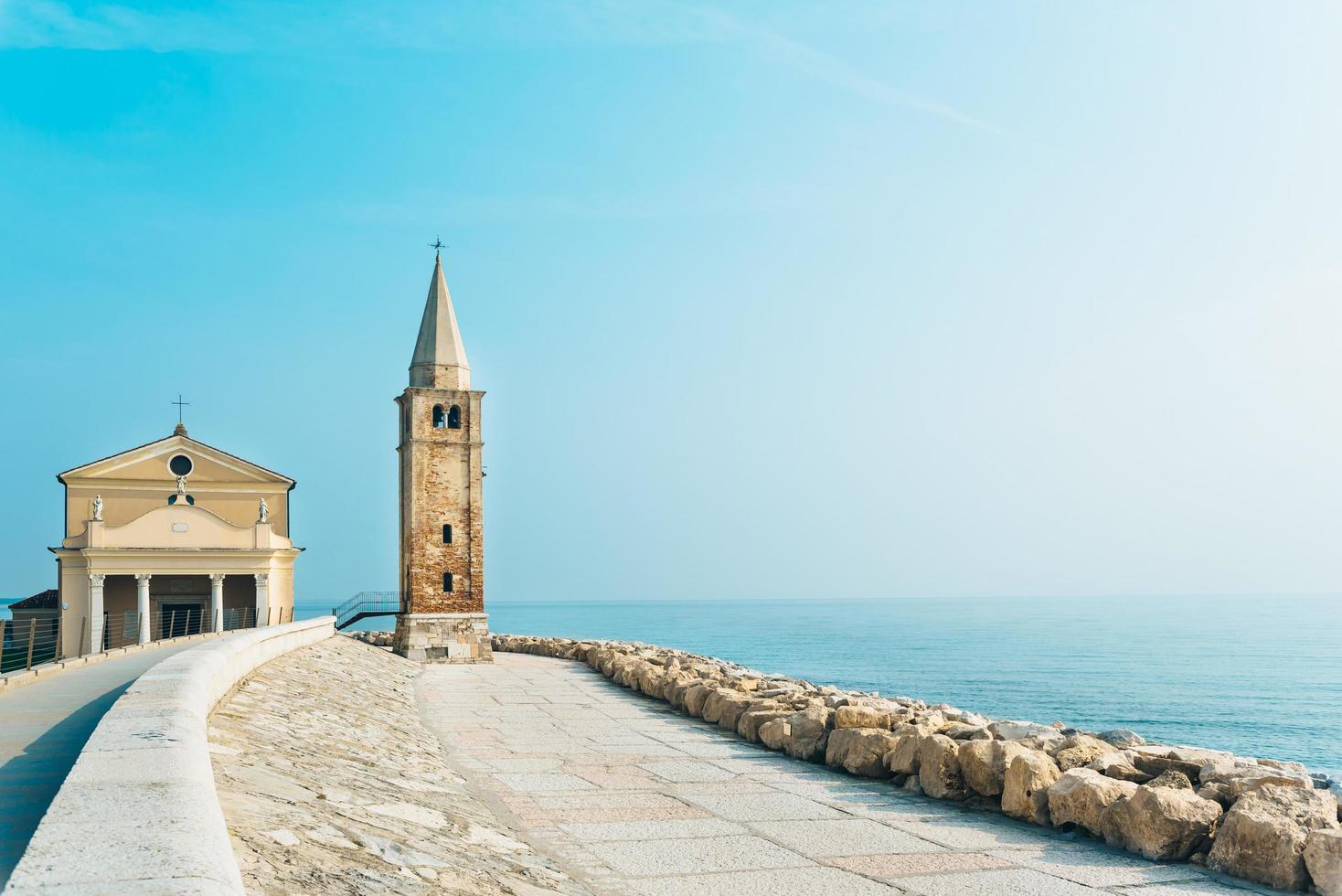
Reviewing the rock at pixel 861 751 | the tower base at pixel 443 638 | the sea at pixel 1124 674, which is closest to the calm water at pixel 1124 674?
the sea at pixel 1124 674

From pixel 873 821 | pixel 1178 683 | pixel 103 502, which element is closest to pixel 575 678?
pixel 873 821

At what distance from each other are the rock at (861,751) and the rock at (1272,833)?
149 inches

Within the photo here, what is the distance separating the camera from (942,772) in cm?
944

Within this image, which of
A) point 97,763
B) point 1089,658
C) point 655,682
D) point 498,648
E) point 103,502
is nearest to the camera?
point 97,763

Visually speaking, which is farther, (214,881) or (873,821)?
(873,821)

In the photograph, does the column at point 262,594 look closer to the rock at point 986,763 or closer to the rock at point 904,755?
the rock at point 904,755

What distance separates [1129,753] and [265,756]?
7.13 meters

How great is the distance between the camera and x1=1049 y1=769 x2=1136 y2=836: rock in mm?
7766

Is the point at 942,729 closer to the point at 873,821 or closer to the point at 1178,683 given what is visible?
the point at 873,821

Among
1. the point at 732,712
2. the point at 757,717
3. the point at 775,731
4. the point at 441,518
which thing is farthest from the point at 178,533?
the point at 775,731

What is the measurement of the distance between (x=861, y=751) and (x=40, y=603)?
32.8 m

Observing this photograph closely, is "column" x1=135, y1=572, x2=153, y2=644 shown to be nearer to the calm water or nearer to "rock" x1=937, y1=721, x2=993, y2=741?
"rock" x1=937, y1=721, x2=993, y2=741

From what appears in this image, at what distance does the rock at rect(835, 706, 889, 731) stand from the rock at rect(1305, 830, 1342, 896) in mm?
5554

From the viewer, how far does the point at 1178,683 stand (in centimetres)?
4734
